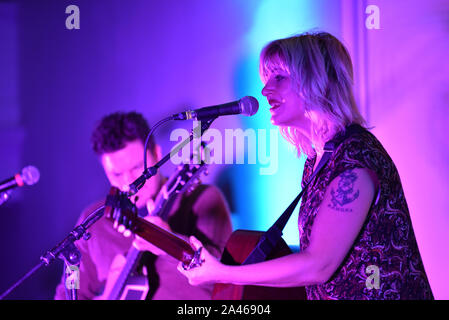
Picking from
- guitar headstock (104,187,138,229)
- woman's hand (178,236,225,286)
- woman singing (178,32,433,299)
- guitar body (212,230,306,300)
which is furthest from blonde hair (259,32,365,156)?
guitar headstock (104,187,138,229)

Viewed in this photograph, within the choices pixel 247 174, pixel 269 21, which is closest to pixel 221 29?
pixel 269 21

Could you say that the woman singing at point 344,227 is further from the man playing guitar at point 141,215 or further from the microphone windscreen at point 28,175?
the man playing guitar at point 141,215

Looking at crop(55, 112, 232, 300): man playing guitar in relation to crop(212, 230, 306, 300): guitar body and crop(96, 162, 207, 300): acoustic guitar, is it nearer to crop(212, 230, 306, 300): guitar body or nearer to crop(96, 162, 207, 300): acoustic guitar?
crop(96, 162, 207, 300): acoustic guitar

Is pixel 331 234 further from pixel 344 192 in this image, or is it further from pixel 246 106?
pixel 246 106

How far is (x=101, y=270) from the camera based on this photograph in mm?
2516

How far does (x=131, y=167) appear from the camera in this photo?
8.27ft

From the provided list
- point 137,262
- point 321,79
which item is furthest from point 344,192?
point 137,262

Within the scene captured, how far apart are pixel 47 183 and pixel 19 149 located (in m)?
0.29

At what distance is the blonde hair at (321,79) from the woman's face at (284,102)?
0.02 m

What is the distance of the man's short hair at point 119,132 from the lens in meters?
2.57

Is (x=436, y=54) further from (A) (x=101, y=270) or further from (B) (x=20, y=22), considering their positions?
(B) (x=20, y=22)

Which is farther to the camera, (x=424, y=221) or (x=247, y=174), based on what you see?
(x=247, y=174)

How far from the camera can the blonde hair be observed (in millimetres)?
1491

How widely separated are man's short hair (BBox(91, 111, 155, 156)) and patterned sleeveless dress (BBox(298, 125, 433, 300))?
4.94 ft
